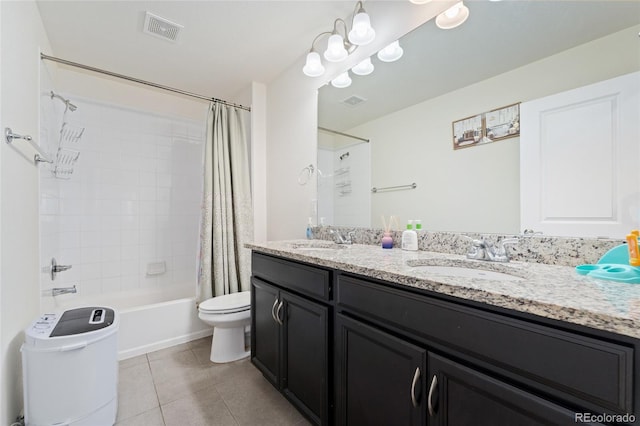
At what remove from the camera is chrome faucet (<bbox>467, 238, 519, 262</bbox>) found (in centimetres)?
107

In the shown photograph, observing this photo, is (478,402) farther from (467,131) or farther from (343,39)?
(343,39)

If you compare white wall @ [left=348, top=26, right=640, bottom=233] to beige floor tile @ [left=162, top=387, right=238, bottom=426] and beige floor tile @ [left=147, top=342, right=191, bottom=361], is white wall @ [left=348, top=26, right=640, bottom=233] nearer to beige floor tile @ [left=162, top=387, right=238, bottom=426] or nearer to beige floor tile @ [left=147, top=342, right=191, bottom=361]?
beige floor tile @ [left=162, top=387, right=238, bottom=426]

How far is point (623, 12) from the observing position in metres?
0.89

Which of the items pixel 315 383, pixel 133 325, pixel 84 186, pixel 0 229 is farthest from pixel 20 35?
pixel 315 383

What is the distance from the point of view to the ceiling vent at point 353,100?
5.94 ft

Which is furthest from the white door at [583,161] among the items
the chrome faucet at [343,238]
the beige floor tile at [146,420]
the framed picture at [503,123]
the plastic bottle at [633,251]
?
the beige floor tile at [146,420]

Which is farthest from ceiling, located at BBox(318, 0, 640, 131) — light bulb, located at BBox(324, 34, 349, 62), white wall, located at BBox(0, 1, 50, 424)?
white wall, located at BBox(0, 1, 50, 424)

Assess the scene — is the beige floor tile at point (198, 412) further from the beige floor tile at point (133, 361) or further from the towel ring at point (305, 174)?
the towel ring at point (305, 174)

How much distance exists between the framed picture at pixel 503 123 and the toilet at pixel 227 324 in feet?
6.00

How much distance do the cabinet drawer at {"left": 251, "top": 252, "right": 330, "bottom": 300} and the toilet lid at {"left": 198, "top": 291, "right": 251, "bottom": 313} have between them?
17.0 inches

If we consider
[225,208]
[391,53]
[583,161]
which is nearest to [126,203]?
[225,208]

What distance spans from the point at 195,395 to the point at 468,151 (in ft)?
6.53

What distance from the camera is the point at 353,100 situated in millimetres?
1861

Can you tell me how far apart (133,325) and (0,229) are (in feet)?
4.08
